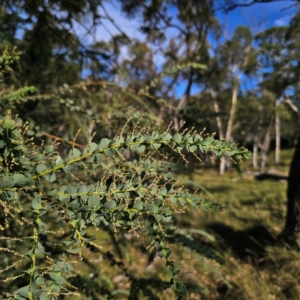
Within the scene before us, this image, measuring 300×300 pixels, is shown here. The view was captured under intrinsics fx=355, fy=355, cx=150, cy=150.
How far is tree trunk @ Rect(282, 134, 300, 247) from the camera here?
376cm

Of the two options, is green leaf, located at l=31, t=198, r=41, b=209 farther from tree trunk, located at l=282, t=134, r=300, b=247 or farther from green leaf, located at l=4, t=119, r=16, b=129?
tree trunk, located at l=282, t=134, r=300, b=247

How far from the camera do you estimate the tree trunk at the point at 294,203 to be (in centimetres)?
376

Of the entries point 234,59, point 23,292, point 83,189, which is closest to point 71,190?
point 83,189

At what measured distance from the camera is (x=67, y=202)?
2.92ft

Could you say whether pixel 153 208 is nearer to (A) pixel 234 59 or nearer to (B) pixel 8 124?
(B) pixel 8 124

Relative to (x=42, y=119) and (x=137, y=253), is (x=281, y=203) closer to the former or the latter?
(x=137, y=253)

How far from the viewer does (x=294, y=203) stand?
3.91 m

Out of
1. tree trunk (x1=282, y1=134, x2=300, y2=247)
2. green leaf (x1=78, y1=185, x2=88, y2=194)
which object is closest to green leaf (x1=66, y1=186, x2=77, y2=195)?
green leaf (x1=78, y1=185, x2=88, y2=194)

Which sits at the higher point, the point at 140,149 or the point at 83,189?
the point at 140,149

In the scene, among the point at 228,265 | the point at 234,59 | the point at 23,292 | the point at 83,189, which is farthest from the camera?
the point at 234,59

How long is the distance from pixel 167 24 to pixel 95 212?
8119 mm

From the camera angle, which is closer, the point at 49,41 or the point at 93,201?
the point at 93,201

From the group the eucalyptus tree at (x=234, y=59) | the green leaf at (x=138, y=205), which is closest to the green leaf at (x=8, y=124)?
the green leaf at (x=138, y=205)

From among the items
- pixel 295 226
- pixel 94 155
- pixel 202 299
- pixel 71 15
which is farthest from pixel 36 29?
pixel 295 226
